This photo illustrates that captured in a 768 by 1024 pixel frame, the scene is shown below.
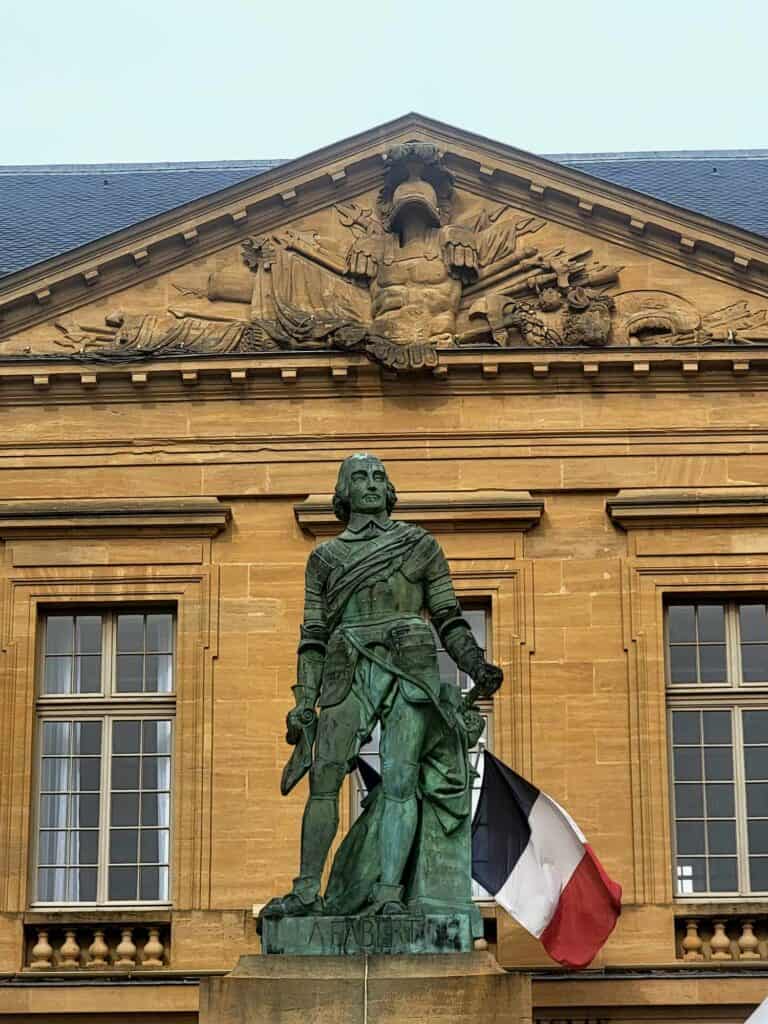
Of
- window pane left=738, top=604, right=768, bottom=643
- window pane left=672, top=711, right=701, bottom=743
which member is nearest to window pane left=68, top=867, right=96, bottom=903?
window pane left=672, top=711, right=701, bottom=743

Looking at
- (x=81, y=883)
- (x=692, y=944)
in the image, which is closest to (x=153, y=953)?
(x=81, y=883)

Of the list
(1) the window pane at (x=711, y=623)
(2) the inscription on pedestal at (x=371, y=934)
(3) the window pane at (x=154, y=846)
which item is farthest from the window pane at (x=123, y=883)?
(2) the inscription on pedestal at (x=371, y=934)

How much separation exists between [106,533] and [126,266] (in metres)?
2.23

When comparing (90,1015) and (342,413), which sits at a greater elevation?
(342,413)

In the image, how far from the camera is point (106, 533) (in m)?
21.5

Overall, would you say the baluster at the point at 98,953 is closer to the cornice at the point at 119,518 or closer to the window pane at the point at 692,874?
the cornice at the point at 119,518

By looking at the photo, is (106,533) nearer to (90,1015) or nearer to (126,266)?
(126,266)

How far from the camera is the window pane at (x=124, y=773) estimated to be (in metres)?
21.3

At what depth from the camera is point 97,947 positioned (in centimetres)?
2036

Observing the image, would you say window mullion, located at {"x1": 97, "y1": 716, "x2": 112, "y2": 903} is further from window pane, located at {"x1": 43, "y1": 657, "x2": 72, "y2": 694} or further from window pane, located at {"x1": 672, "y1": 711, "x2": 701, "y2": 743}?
window pane, located at {"x1": 672, "y1": 711, "x2": 701, "y2": 743}

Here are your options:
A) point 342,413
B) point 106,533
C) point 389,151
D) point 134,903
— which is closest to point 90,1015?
point 134,903

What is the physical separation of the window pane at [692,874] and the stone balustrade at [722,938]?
453 mm

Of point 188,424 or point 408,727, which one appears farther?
point 188,424

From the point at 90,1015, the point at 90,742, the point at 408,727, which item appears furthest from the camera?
the point at 90,742
